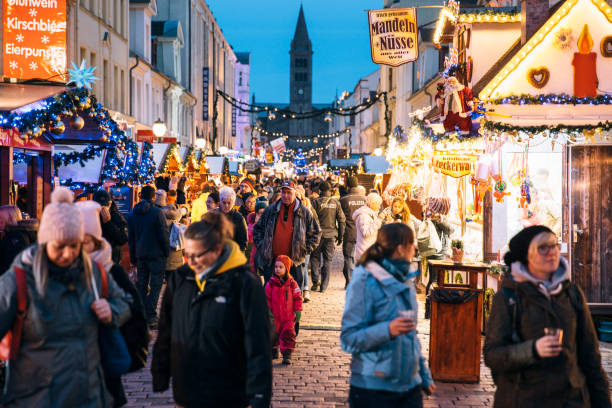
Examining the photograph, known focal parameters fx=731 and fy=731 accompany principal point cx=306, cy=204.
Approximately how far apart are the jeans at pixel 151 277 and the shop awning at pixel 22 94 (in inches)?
99.2

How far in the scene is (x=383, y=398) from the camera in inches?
154

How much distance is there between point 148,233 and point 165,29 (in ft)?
114

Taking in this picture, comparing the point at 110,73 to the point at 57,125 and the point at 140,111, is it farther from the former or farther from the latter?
the point at 57,125

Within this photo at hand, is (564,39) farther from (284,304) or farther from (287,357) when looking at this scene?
(287,357)

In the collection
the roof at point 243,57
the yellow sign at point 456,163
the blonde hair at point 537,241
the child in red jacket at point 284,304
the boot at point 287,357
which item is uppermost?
the roof at point 243,57

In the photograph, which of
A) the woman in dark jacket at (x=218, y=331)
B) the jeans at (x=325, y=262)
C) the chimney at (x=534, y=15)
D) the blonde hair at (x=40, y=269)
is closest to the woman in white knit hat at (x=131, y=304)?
the woman in dark jacket at (x=218, y=331)

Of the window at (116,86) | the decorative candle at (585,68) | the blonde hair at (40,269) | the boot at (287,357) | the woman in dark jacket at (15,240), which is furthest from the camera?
the window at (116,86)

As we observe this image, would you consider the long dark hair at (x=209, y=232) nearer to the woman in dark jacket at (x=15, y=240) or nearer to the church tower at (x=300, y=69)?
the woman in dark jacket at (x=15, y=240)

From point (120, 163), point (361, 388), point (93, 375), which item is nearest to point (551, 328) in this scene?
point (361, 388)

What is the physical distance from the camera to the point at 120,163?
1439 centimetres

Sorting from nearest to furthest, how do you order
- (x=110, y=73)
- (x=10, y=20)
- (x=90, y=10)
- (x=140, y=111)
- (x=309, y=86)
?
(x=10, y=20), (x=90, y=10), (x=110, y=73), (x=140, y=111), (x=309, y=86)

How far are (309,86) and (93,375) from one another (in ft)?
547

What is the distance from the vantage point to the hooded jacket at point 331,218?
45.2 feet

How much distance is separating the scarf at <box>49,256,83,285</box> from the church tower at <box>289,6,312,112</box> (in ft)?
540
